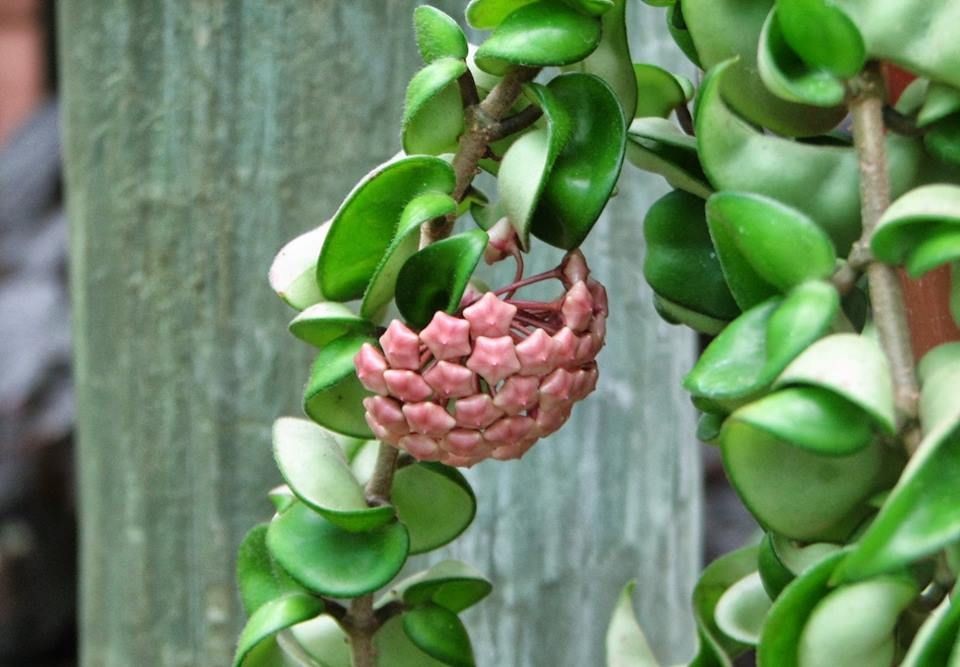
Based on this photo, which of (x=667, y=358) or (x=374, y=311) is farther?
(x=667, y=358)

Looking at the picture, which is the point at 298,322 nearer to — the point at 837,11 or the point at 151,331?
the point at 837,11

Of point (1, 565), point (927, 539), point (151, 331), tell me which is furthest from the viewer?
point (1, 565)

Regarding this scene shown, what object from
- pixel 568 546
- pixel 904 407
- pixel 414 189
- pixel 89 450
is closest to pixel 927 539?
pixel 904 407

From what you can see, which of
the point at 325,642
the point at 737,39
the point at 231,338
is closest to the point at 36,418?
the point at 231,338

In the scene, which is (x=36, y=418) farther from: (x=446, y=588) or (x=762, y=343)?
(x=762, y=343)

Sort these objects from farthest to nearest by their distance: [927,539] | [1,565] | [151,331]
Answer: [1,565], [151,331], [927,539]

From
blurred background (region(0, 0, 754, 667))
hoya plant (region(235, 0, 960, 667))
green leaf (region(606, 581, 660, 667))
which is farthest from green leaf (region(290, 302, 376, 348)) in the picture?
blurred background (region(0, 0, 754, 667))

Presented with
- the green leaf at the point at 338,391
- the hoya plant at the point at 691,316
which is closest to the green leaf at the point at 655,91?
the hoya plant at the point at 691,316

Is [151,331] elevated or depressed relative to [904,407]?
elevated

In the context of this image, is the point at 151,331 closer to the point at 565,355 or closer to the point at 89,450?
the point at 89,450
